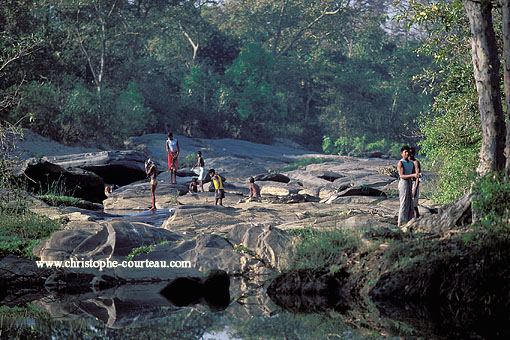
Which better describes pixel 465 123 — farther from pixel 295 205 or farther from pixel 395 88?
pixel 395 88

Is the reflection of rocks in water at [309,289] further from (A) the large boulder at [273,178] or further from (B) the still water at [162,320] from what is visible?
(A) the large boulder at [273,178]

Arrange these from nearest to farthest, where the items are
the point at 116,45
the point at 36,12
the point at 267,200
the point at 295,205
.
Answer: the point at 295,205 → the point at 267,200 → the point at 36,12 → the point at 116,45

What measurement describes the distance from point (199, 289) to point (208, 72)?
40.6 m

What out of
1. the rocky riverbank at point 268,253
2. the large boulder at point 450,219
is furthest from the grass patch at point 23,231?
the large boulder at point 450,219

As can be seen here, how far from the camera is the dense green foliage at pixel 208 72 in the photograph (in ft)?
105

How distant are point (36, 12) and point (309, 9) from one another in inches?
1027

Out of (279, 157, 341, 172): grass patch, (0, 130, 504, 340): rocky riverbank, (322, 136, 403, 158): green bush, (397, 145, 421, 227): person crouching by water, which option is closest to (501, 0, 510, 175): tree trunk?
(0, 130, 504, 340): rocky riverbank

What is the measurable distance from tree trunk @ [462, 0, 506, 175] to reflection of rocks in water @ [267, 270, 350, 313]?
304 centimetres

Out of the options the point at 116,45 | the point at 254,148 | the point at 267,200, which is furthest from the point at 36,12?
the point at 267,200

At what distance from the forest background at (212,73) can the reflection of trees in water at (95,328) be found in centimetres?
1731

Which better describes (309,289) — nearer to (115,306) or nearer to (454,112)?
(115,306)

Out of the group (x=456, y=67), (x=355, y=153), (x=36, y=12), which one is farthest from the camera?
(x=355, y=153)

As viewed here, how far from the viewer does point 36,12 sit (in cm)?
3303

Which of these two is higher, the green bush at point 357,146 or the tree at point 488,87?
the tree at point 488,87
